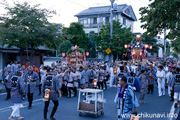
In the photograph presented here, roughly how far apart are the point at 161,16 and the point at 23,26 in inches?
383

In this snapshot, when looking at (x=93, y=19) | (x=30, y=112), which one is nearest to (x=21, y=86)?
(x=30, y=112)

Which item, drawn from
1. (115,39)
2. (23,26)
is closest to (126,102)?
(23,26)

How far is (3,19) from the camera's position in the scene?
15.4 metres

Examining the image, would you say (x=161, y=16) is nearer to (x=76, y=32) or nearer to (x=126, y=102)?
(x=126, y=102)

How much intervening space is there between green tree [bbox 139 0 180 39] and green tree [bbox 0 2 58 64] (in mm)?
7372

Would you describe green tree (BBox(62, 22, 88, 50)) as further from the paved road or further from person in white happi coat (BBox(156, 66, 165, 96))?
the paved road

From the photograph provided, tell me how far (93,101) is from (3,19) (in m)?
11.1

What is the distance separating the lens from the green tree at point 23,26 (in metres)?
15.0

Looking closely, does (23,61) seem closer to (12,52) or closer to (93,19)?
(12,52)

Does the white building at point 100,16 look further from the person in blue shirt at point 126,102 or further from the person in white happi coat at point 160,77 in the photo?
the person in blue shirt at point 126,102

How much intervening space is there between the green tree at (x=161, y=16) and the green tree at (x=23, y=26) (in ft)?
24.2

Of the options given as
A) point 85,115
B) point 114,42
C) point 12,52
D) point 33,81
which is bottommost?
point 85,115

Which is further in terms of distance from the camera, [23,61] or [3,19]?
[23,61]

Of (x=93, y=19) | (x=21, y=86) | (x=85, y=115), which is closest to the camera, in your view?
(x=21, y=86)
